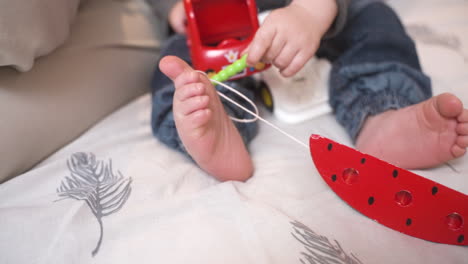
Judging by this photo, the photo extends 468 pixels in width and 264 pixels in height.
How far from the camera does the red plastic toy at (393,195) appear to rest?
387mm

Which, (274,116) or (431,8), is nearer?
(274,116)

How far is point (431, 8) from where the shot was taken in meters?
0.88

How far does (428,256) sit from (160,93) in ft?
1.48

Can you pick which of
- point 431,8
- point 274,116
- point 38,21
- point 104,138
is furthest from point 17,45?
point 431,8

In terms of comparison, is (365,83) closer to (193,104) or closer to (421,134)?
(421,134)

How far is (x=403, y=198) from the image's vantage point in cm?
41

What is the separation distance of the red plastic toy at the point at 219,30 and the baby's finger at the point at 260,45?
55mm

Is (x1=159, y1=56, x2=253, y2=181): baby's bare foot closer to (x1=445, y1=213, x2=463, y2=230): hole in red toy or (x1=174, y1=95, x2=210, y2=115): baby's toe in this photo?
(x1=174, y1=95, x2=210, y2=115): baby's toe

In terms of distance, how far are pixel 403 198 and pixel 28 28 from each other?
21.3 inches

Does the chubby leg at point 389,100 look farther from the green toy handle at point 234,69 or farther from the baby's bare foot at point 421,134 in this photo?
the green toy handle at point 234,69

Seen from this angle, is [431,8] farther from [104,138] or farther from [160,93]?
[104,138]

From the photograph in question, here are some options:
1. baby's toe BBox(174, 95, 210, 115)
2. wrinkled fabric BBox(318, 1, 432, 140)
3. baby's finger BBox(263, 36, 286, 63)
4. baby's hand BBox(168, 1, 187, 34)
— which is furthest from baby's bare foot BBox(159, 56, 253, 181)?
baby's hand BBox(168, 1, 187, 34)

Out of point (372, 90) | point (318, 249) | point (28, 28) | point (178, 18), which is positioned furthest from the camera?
point (178, 18)

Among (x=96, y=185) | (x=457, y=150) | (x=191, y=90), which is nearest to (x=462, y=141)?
(x=457, y=150)
